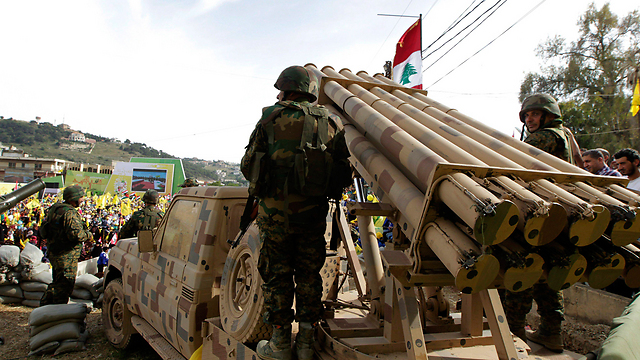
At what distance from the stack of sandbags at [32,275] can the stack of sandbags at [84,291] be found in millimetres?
684

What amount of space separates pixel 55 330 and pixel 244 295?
11.7 ft

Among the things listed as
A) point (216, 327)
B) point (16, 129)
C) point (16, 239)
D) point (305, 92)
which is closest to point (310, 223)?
point (305, 92)

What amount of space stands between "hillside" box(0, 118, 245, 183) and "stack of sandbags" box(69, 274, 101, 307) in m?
86.8

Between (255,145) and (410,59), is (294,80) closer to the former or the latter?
(255,145)

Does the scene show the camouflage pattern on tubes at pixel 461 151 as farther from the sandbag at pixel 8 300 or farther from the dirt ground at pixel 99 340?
the sandbag at pixel 8 300

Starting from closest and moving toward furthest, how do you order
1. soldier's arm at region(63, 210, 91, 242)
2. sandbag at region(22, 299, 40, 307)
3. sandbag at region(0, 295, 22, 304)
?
1. soldier's arm at region(63, 210, 91, 242)
2. sandbag at region(0, 295, 22, 304)
3. sandbag at region(22, 299, 40, 307)

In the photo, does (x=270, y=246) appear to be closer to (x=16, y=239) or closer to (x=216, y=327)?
(x=216, y=327)

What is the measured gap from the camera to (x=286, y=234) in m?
2.50

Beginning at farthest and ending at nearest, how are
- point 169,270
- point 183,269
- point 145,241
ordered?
point 145,241
point 169,270
point 183,269

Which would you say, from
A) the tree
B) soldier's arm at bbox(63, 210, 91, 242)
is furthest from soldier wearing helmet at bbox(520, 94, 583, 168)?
the tree

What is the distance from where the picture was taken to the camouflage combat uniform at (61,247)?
19.1ft

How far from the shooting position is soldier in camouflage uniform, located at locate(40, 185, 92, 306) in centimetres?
582

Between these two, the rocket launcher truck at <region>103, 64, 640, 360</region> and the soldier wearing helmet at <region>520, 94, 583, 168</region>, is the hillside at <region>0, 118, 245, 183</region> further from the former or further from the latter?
the soldier wearing helmet at <region>520, 94, 583, 168</region>

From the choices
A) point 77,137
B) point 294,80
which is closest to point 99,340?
point 294,80
